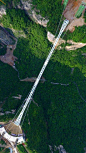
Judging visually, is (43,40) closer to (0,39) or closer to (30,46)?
(30,46)

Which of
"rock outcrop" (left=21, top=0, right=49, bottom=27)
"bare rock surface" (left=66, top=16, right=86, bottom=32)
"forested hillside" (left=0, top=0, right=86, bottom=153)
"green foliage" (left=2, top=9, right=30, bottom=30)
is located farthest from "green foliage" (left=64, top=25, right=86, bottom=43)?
"green foliage" (left=2, top=9, right=30, bottom=30)

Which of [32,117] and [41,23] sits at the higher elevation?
[41,23]

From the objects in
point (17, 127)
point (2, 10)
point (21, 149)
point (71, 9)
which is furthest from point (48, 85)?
point (2, 10)

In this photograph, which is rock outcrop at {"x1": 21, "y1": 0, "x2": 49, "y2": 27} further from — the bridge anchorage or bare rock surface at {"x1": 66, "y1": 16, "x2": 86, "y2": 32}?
bare rock surface at {"x1": 66, "y1": 16, "x2": 86, "y2": 32}

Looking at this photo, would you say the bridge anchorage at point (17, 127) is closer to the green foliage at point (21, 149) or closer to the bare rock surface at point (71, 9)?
the green foliage at point (21, 149)

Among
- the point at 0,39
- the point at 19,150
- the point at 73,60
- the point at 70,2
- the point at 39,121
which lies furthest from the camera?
the point at 0,39

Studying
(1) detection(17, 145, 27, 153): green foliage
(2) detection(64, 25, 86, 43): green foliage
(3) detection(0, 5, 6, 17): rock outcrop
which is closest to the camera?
(1) detection(17, 145, 27, 153): green foliage

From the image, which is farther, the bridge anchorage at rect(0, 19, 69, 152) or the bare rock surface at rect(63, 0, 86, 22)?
the bare rock surface at rect(63, 0, 86, 22)

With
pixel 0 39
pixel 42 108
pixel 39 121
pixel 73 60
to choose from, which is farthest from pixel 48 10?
pixel 39 121
